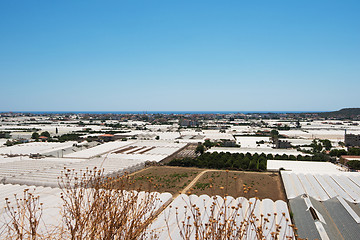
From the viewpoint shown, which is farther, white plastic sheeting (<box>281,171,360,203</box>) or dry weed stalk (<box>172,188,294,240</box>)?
white plastic sheeting (<box>281,171,360,203</box>)

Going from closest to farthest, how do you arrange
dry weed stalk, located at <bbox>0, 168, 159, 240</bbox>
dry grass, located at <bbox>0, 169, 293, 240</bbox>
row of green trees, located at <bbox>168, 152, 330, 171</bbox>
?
dry grass, located at <bbox>0, 169, 293, 240</bbox>
dry weed stalk, located at <bbox>0, 168, 159, 240</bbox>
row of green trees, located at <bbox>168, 152, 330, 171</bbox>

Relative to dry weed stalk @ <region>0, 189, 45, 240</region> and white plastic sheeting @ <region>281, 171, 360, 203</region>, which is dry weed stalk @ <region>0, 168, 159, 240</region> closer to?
dry weed stalk @ <region>0, 189, 45, 240</region>

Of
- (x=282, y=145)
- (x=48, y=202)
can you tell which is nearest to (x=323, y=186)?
(x=48, y=202)

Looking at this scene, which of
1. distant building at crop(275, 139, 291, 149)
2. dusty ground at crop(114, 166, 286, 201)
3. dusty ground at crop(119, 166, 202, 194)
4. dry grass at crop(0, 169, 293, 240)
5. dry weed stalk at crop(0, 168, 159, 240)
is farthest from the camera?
distant building at crop(275, 139, 291, 149)

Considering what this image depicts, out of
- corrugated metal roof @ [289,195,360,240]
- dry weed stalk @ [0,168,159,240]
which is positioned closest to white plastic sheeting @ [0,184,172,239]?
dry weed stalk @ [0,168,159,240]

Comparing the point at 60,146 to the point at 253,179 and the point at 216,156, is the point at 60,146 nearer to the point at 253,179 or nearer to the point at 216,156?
the point at 216,156

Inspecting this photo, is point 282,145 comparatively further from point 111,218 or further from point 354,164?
point 111,218
